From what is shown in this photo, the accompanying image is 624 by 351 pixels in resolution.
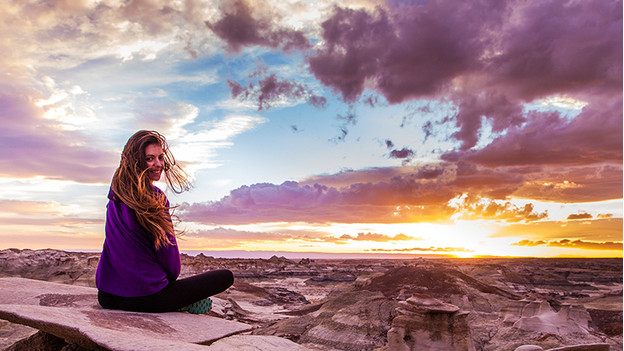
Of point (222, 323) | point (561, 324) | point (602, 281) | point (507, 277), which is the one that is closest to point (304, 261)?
point (507, 277)

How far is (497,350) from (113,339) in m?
18.3

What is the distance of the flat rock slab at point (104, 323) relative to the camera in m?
3.03

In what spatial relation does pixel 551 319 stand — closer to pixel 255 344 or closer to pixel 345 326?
pixel 345 326

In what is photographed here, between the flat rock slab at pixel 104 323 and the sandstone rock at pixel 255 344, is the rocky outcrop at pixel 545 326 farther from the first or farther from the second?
the flat rock slab at pixel 104 323

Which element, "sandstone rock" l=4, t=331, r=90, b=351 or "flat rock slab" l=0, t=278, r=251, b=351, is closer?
"flat rock slab" l=0, t=278, r=251, b=351

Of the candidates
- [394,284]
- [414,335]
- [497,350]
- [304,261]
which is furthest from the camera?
[304,261]

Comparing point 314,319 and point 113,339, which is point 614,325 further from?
point 113,339

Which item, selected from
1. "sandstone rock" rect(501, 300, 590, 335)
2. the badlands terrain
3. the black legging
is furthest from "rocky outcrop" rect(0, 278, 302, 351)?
"sandstone rock" rect(501, 300, 590, 335)

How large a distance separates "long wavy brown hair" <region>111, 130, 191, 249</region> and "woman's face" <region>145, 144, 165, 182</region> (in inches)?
1.2

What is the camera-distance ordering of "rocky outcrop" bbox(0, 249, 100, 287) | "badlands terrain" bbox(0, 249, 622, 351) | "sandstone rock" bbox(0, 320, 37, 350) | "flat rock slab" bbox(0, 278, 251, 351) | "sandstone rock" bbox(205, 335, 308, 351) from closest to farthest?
"flat rock slab" bbox(0, 278, 251, 351) → "sandstone rock" bbox(205, 335, 308, 351) → "sandstone rock" bbox(0, 320, 37, 350) → "badlands terrain" bbox(0, 249, 622, 351) → "rocky outcrop" bbox(0, 249, 100, 287)

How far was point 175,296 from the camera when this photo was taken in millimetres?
4281

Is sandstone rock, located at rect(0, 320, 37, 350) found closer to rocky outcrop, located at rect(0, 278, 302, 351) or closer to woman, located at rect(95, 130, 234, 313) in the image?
rocky outcrop, located at rect(0, 278, 302, 351)

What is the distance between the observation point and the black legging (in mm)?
4133

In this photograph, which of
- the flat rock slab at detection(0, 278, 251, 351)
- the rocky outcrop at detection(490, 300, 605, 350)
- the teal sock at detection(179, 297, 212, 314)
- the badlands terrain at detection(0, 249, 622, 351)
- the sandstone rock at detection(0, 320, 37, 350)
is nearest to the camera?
the flat rock slab at detection(0, 278, 251, 351)
